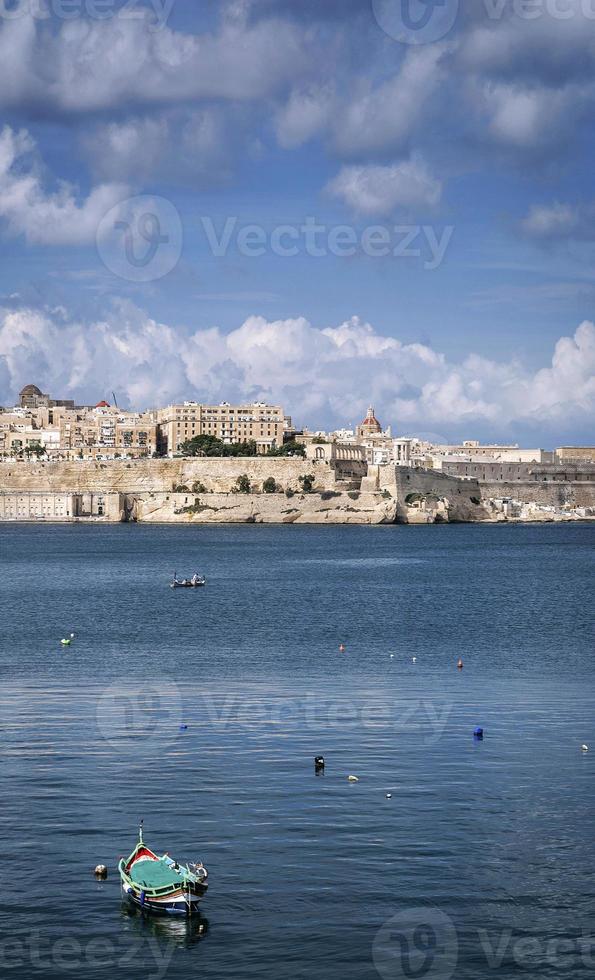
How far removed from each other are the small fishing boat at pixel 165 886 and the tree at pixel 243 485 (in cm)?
8245

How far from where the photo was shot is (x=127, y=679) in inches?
815

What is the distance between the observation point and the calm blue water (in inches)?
384

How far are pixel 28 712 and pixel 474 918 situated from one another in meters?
8.74

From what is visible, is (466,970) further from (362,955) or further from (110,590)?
(110,590)

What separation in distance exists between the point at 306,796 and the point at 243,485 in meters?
80.0

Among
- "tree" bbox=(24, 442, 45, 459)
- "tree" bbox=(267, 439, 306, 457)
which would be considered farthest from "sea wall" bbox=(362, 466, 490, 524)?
"tree" bbox=(24, 442, 45, 459)

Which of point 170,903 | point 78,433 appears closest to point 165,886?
point 170,903

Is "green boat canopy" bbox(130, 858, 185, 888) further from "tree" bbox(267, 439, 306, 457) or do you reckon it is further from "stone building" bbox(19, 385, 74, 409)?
"stone building" bbox(19, 385, 74, 409)

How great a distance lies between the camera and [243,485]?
305 ft

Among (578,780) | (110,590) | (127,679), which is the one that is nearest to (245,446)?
(110,590)

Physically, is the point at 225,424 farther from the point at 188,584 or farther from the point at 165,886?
the point at 165,886

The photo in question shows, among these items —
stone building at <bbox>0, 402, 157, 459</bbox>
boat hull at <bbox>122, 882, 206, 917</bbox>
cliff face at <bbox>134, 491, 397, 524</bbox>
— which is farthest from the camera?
stone building at <bbox>0, 402, 157, 459</bbox>

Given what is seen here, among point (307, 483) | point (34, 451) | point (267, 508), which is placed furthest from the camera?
point (34, 451)

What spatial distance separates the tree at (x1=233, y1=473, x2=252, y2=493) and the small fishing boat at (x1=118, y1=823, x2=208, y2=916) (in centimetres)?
8245
